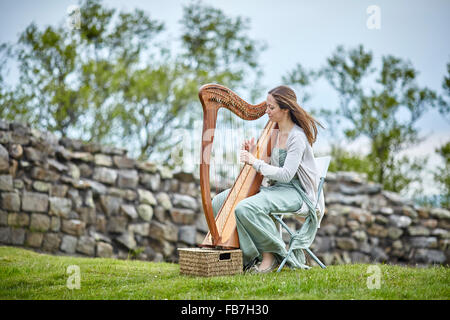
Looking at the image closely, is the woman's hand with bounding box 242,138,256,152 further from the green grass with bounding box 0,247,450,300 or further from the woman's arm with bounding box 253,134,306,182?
the green grass with bounding box 0,247,450,300

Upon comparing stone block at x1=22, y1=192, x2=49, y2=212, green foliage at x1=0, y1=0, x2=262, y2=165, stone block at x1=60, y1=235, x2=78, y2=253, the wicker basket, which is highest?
green foliage at x1=0, y1=0, x2=262, y2=165

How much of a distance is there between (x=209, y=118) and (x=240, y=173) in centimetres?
79

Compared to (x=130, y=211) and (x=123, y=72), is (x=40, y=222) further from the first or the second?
(x=123, y=72)

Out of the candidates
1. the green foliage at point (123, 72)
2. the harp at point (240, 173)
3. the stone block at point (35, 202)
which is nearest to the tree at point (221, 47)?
the green foliage at point (123, 72)

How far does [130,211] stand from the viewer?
20.5ft

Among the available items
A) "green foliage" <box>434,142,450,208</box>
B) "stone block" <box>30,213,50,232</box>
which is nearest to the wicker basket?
"stone block" <box>30,213,50,232</box>

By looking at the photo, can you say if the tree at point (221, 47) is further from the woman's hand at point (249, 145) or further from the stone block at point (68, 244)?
the woman's hand at point (249, 145)

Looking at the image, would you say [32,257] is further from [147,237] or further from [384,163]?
[384,163]

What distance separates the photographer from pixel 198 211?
6.81 meters

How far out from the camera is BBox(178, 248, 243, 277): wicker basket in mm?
2865

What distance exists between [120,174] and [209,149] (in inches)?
150

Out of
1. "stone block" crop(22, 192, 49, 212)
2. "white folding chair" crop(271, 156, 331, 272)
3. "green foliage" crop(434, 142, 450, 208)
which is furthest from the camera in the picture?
"green foliage" crop(434, 142, 450, 208)

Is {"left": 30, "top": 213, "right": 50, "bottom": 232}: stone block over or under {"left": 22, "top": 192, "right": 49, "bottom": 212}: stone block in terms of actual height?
under
